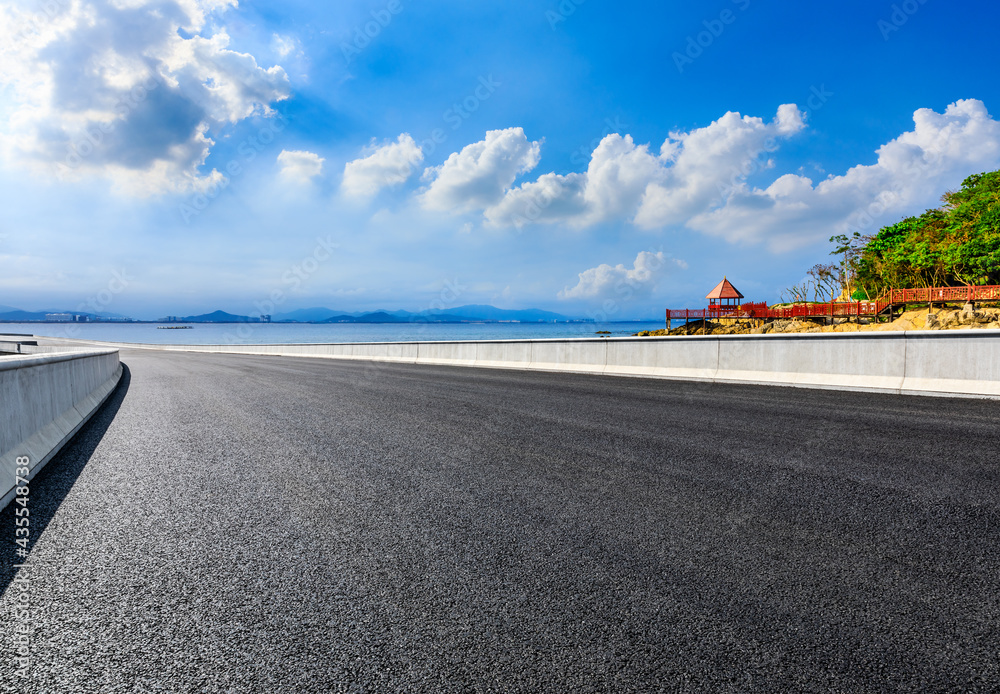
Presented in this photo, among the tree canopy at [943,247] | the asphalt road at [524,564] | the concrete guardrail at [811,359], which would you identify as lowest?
the asphalt road at [524,564]

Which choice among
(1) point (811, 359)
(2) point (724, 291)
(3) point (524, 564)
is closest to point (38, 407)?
(3) point (524, 564)

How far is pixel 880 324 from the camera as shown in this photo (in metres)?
39.2

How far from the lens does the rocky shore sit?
2644 centimetres

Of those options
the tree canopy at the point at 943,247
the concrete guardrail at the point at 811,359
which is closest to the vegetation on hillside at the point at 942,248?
the tree canopy at the point at 943,247

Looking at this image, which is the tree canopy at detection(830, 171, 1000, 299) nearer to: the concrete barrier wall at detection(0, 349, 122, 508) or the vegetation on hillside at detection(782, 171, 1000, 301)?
the vegetation on hillside at detection(782, 171, 1000, 301)

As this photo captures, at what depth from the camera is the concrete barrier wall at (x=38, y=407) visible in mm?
5215

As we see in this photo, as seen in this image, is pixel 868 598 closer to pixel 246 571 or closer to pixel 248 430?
pixel 246 571

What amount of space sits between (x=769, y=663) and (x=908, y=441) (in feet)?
17.0

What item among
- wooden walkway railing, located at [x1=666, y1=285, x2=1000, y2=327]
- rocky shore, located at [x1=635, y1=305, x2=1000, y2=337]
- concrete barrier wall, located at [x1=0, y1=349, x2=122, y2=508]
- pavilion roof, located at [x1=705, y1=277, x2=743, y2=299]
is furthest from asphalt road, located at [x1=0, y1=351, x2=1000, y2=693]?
pavilion roof, located at [x1=705, y1=277, x2=743, y2=299]

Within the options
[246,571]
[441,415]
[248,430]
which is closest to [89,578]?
[246,571]

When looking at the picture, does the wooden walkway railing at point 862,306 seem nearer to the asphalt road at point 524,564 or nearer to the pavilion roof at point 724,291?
the pavilion roof at point 724,291

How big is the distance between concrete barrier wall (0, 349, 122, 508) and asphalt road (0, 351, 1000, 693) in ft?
1.13

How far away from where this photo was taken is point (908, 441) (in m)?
6.12

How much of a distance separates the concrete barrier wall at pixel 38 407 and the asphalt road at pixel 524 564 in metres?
0.34
